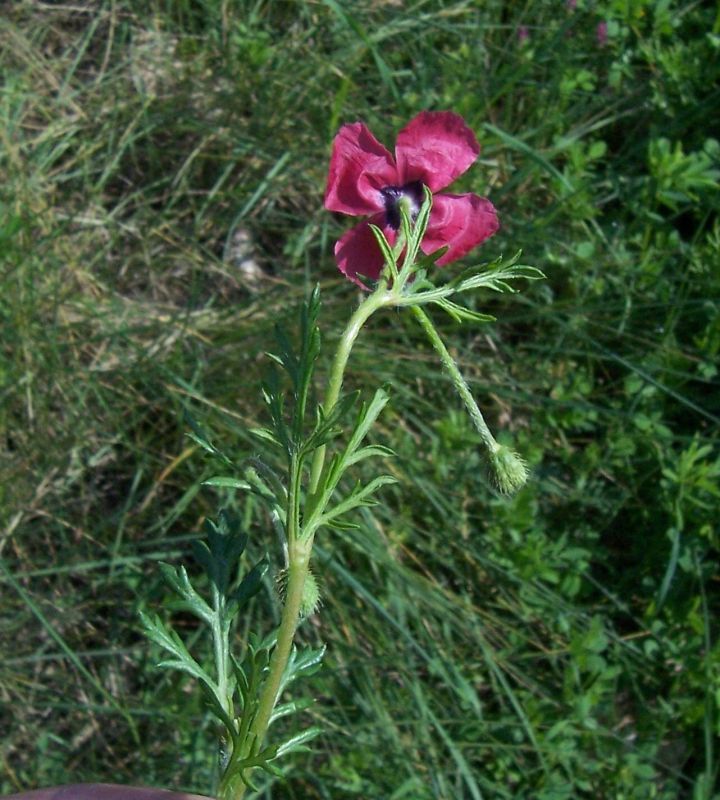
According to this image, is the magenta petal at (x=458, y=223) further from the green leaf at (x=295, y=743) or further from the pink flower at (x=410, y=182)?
the green leaf at (x=295, y=743)

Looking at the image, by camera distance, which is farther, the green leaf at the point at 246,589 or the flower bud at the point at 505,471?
the green leaf at the point at 246,589

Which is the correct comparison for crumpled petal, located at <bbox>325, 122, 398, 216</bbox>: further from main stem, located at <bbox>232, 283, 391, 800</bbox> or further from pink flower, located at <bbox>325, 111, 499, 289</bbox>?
main stem, located at <bbox>232, 283, 391, 800</bbox>

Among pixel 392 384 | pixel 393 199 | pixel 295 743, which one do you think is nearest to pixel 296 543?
pixel 295 743

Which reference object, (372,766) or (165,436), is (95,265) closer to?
(165,436)

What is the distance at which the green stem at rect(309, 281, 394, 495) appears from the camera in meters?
0.86

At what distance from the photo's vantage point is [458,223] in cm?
108

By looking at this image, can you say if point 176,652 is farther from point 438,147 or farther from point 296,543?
point 438,147

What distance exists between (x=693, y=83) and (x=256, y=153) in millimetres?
1115

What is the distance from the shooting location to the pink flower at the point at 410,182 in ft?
3.44

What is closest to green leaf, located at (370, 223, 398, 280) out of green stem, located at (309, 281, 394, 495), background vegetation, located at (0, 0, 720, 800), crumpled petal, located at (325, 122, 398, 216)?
green stem, located at (309, 281, 394, 495)

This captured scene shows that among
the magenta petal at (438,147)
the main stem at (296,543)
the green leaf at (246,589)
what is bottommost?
the green leaf at (246,589)

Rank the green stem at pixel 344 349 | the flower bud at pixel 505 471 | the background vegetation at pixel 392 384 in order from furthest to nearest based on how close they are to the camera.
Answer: the background vegetation at pixel 392 384
the flower bud at pixel 505 471
the green stem at pixel 344 349

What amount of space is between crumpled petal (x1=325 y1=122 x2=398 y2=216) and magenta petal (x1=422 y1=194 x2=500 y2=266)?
61mm

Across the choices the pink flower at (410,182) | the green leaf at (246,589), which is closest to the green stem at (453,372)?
the pink flower at (410,182)
